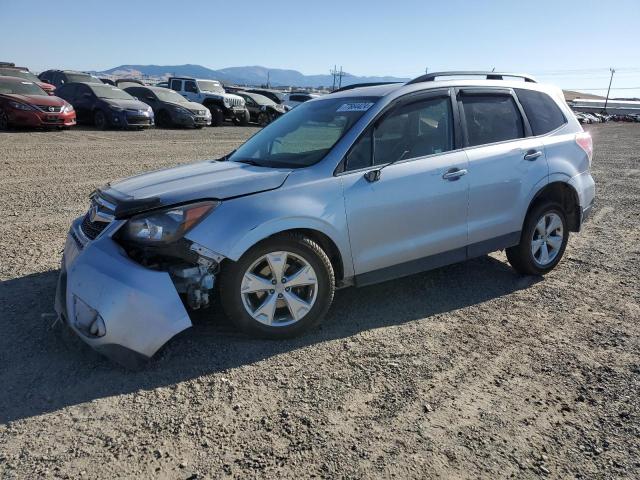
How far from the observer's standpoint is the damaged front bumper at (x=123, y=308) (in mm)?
3104

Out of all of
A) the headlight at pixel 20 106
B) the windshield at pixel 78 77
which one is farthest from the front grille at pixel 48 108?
the windshield at pixel 78 77

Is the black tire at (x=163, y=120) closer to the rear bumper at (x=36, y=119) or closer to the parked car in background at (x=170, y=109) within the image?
the parked car in background at (x=170, y=109)

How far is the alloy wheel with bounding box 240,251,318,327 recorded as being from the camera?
348 centimetres

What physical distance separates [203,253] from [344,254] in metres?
1.03

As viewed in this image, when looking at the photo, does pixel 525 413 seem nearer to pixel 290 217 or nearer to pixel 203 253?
pixel 290 217

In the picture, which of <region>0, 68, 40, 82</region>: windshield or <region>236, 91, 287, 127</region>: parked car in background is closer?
<region>0, 68, 40, 82</region>: windshield

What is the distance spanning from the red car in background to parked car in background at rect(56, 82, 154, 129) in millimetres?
1742

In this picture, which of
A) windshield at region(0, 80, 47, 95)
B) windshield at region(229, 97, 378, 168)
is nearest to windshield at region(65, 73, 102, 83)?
windshield at region(0, 80, 47, 95)

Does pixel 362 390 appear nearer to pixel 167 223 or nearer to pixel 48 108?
pixel 167 223

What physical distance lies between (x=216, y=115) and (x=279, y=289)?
22779mm

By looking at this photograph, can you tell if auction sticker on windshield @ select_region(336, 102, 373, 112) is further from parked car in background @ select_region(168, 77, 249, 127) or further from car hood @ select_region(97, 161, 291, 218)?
parked car in background @ select_region(168, 77, 249, 127)

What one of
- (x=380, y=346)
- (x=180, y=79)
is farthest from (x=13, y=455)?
(x=180, y=79)

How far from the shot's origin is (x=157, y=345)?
3174 millimetres

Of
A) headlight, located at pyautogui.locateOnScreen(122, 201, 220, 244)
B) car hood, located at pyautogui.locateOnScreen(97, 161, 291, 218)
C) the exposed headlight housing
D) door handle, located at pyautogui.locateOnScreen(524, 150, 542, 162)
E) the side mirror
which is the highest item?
the exposed headlight housing
